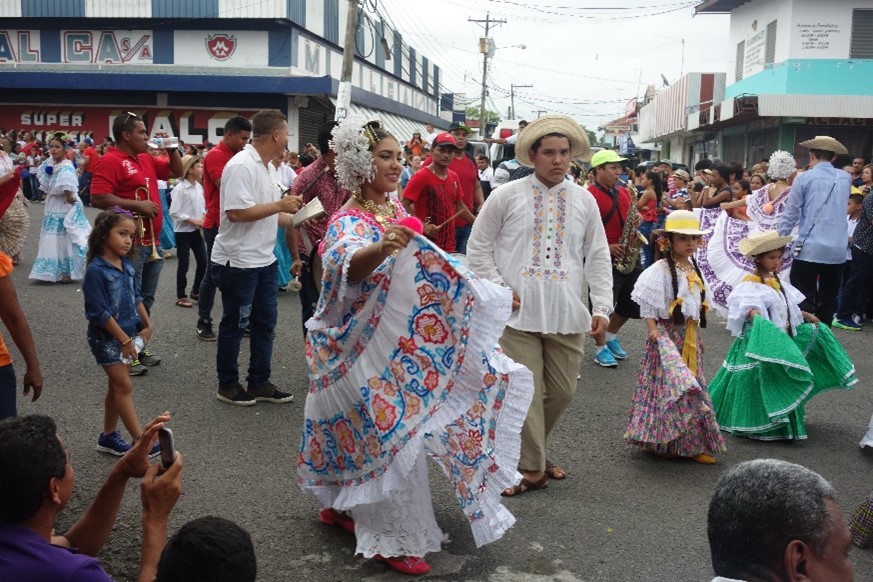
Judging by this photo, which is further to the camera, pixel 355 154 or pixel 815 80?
pixel 815 80

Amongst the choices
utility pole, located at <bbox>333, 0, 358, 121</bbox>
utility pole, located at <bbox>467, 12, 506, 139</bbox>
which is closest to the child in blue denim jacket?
utility pole, located at <bbox>333, 0, 358, 121</bbox>

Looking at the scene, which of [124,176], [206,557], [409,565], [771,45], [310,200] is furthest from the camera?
[771,45]

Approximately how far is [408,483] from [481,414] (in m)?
0.43

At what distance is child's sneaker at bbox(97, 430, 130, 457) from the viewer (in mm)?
5359

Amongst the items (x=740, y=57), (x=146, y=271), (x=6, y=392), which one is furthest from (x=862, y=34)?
(x=6, y=392)

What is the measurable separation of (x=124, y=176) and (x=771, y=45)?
27.5 meters

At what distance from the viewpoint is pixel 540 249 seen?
4957mm

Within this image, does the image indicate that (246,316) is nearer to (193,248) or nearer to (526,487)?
(526,487)

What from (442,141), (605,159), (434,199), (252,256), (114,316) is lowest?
(114,316)

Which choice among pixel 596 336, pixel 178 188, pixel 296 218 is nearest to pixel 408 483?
pixel 596 336

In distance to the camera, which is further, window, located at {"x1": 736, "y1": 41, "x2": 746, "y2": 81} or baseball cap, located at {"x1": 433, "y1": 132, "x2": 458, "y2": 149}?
window, located at {"x1": 736, "y1": 41, "x2": 746, "y2": 81}

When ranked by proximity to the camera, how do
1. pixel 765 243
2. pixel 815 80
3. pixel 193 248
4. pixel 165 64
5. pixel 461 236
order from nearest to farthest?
pixel 765 243
pixel 193 248
pixel 461 236
pixel 815 80
pixel 165 64

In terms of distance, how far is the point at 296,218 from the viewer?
5895 mm

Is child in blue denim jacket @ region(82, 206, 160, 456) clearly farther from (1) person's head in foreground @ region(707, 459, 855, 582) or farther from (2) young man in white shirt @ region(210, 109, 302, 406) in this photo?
(1) person's head in foreground @ region(707, 459, 855, 582)
